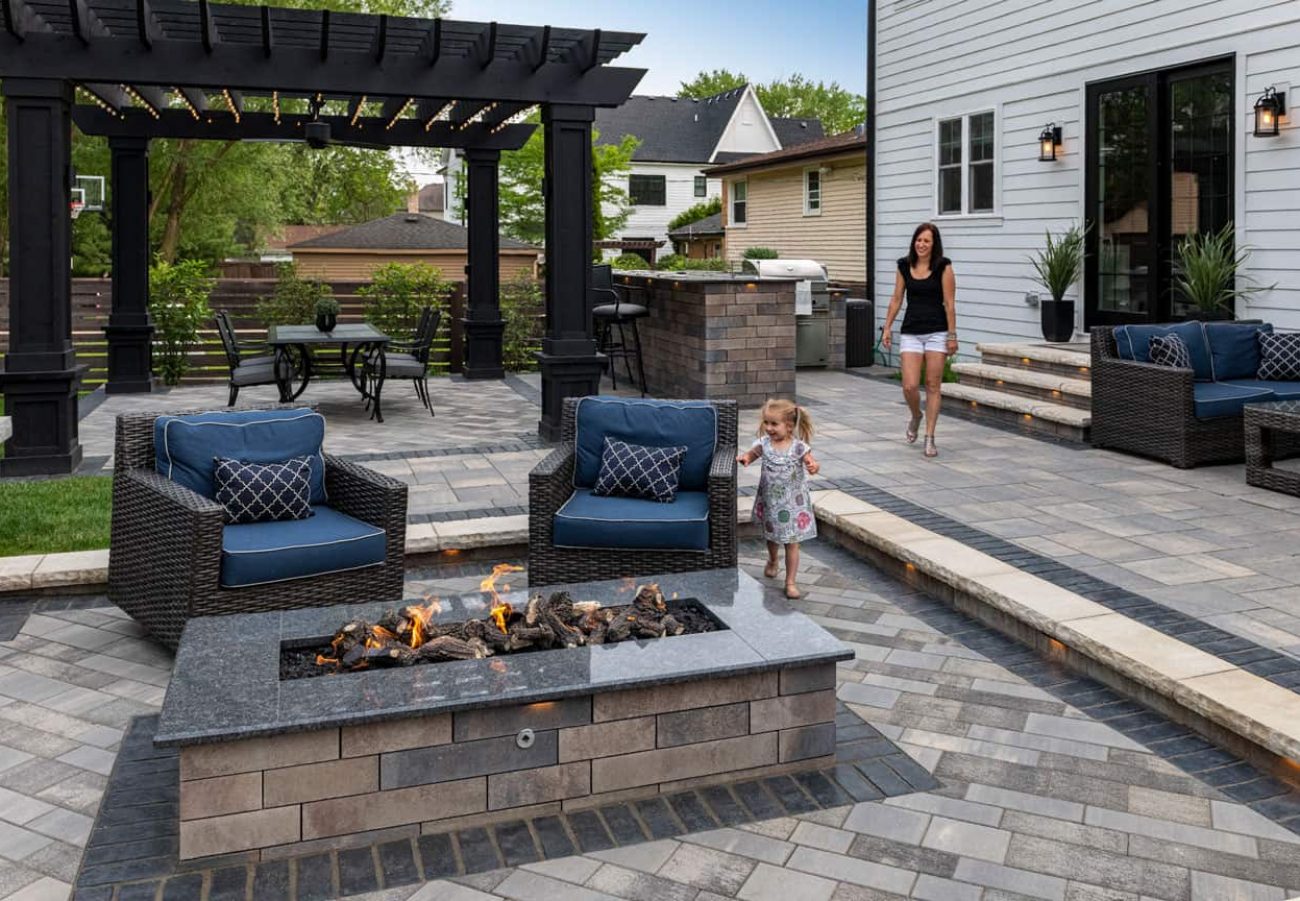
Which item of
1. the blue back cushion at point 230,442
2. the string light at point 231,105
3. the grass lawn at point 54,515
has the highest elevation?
the string light at point 231,105

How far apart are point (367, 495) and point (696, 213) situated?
32696mm

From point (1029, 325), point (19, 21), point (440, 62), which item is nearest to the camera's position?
point (19, 21)

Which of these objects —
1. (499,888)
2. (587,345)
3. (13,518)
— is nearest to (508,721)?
(499,888)

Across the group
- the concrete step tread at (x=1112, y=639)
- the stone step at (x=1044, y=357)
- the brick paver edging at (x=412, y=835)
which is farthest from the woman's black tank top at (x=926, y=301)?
the brick paver edging at (x=412, y=835)

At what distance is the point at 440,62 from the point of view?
869cm

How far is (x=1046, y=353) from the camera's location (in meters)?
10.4

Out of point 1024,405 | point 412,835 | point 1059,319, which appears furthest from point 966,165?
point 412,835

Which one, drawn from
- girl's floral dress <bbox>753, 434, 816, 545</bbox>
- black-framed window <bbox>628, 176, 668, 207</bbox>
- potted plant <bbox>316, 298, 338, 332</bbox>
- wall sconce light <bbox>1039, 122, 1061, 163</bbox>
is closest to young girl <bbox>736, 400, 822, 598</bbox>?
girl's floral dress <bbox>753, 434, 816, 545</bbox>

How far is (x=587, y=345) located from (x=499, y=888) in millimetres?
6626

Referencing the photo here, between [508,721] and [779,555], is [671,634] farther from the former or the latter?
[779,555]

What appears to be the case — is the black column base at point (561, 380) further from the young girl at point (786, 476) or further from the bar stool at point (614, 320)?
the young girl at point (786, 476)

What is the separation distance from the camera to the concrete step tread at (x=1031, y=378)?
9297mm

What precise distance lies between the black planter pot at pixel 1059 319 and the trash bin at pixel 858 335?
2.93m

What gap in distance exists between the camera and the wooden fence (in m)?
13.8
